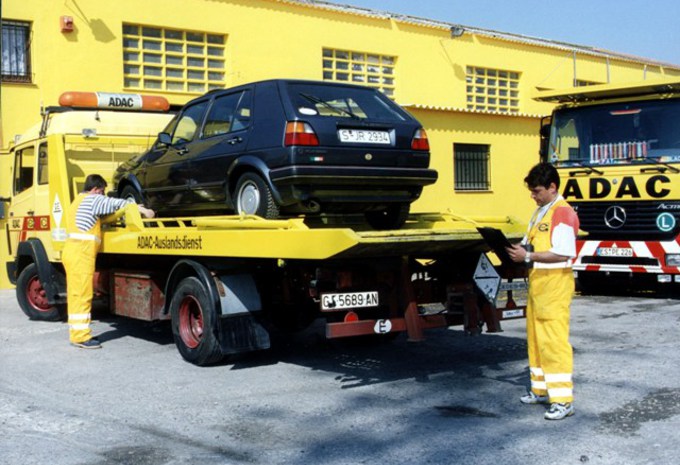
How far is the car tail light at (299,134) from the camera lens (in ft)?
23.8

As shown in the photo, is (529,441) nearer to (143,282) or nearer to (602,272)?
Answer: (143,282)

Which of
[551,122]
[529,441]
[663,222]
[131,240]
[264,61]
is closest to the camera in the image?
[529,441]

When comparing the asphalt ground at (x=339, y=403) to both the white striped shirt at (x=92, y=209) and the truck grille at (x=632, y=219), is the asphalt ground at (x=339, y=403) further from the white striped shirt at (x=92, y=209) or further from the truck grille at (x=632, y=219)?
the truck grille at (x=632, y=219)

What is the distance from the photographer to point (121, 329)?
34.5 ft

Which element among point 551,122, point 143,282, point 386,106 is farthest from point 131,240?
point 551,122

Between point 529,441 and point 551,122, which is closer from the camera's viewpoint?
point 529,441

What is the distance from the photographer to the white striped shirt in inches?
362

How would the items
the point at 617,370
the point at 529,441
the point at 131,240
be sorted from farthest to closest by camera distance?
the point at 131,240 < the point at 617,370 < the point at 529,441

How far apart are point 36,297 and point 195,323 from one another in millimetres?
4172

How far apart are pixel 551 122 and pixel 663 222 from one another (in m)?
2.22

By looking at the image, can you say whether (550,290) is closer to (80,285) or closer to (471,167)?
(80,285)

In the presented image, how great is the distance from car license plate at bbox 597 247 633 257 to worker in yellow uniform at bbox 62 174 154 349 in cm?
657

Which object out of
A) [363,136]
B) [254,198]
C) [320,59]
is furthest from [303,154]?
[320,59]

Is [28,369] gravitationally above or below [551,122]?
below
